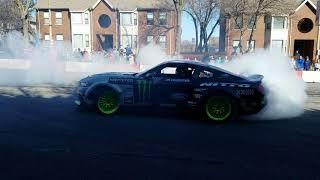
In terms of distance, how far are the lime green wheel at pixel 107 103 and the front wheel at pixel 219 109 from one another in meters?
2.31

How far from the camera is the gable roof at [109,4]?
43.1m

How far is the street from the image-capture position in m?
5.43

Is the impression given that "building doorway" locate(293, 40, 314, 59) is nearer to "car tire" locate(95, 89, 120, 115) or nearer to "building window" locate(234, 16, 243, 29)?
"building window" locate(234, 16, 243, 29)

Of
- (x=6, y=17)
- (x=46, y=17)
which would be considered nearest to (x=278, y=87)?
(x=46, y=17)

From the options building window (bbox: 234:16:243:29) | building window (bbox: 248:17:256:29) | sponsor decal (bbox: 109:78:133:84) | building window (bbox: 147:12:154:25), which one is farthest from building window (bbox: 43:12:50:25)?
sponsor decal (bbox: 109:78:133:84)

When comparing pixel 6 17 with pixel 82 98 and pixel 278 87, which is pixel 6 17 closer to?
pixel 82 98

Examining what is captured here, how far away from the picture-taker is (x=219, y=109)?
29.7 ft

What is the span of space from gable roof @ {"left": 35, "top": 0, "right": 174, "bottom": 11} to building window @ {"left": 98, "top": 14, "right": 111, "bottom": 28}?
5.06 feet

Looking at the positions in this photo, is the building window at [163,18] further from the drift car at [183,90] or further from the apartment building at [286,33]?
the drift car at [183,90]

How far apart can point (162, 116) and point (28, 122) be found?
3284 millimetres

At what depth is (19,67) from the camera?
26.5 meters

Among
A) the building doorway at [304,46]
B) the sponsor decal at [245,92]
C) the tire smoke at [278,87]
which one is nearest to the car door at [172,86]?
the sponsor decal at [245,92]

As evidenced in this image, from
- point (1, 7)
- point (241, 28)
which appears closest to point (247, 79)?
point (241, 28)

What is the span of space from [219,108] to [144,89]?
Answer: 193 cm
